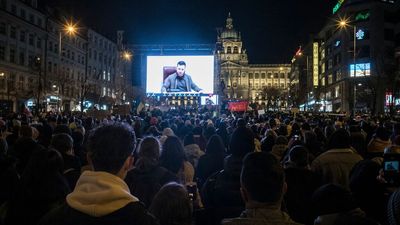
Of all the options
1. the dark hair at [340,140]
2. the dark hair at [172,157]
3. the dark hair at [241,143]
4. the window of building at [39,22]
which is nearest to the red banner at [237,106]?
the window of building at [39,22]

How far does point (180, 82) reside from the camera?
50031 millimetres

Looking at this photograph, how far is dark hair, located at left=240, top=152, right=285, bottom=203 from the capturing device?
3.22 m

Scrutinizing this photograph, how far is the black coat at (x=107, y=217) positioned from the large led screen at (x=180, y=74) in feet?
154

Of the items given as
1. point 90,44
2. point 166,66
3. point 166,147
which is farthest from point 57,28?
point 166,147

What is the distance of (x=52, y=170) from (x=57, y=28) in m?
70.2

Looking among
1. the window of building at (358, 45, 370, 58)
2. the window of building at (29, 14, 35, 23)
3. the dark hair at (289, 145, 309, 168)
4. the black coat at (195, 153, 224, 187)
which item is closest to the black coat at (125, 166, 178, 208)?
the dark hair at (289, 145, 309, 168)

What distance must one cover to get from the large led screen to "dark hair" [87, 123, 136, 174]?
46591 millimetres

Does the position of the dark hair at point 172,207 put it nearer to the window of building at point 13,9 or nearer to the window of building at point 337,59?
the window of building at point 13,9

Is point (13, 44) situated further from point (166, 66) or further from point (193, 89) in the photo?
point (193, 89)

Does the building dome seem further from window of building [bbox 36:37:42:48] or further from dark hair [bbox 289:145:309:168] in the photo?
dark hair [bbox 289:145:309:168]

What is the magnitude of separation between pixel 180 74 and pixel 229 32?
146866 mm

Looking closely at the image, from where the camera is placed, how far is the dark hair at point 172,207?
12.8ft

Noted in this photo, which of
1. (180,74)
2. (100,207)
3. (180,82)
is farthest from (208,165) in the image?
(180,74)

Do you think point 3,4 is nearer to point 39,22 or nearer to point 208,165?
point 39,22
